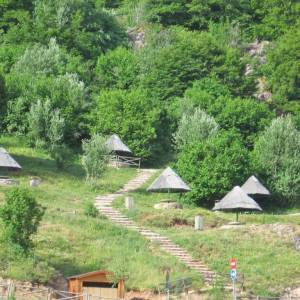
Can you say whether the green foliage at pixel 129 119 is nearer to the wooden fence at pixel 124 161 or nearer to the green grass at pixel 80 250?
the wooden fence at pixel 124 161

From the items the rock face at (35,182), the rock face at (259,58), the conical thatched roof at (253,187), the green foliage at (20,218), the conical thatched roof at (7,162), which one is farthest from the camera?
the rock face at (259,58)

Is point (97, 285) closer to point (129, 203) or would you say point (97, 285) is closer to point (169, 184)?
point (129, 203)

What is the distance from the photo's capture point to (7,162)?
70.9 m

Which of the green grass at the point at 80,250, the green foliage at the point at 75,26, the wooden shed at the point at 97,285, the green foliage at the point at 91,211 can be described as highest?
the green foliage at the point at 75,26

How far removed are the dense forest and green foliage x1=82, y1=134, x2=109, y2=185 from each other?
450 centimetres

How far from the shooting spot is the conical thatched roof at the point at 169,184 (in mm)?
70750

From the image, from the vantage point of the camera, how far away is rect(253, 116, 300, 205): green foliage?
250 feet

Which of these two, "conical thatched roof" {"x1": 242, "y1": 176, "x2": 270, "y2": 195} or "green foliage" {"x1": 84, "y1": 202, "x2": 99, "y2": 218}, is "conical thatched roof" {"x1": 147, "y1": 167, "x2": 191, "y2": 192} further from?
"green foliage" {"x1": 84, "y1": 202, "x2": 99, "y2": 218}

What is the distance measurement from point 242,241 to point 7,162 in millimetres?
16876

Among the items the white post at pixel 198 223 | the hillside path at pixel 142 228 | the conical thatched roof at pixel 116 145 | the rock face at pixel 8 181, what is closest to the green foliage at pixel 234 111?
the conical thatched roof at pixel 116 145

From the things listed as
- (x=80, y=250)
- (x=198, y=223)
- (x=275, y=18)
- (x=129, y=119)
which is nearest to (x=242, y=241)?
(x=198, y=223)

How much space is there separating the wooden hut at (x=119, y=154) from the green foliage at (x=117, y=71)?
47.2 ft

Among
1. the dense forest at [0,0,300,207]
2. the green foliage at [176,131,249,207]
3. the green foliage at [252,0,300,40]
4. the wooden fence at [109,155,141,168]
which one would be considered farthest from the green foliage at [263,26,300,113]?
the green foliage at [176,131,249,207]

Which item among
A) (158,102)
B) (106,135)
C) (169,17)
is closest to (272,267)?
(106,135)
